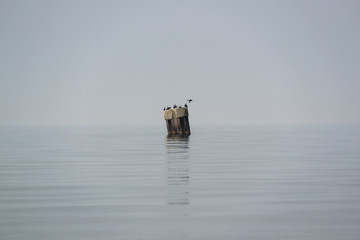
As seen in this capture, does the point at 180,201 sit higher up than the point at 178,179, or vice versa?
the point at 178,179

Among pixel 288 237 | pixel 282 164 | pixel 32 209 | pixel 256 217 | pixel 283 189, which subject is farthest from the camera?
pixel 282 164

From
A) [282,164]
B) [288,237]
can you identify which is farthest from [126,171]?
[288,237]

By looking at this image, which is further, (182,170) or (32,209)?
(182,170)

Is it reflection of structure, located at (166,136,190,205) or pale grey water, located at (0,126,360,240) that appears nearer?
pale grey water, located at (0,126,360,240)

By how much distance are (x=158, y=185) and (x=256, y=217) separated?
779 cm

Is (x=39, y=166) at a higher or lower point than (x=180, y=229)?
higher

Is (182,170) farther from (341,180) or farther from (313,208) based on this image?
(313,208)

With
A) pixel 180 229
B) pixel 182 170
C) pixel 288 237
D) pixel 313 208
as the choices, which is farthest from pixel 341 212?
pixel 182 170

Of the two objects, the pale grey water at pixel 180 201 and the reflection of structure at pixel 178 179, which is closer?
the pale grey water at pixel 180 201

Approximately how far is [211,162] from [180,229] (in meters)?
20.6

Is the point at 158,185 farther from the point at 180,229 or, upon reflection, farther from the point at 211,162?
the point at 211,162

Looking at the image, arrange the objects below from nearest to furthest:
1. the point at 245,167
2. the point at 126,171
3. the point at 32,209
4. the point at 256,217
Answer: the point at 256,217, the point at 32,209, the point at 126,171, the point at 245,167

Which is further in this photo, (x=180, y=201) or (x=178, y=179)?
(x=178, y=179)

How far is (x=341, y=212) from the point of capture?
1623cm
